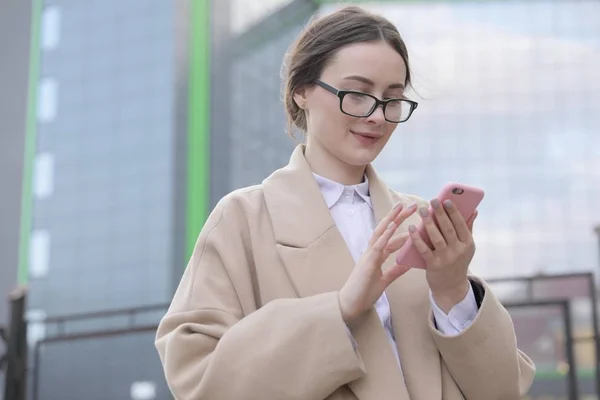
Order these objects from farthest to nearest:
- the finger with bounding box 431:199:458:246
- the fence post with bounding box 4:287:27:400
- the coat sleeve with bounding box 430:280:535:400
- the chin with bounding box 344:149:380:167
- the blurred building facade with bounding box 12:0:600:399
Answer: the blurred building facade with bounding box 12:0:600:399, the fence post with bounding box 4:287:27:400, the chin with bounding box 344:149:380:167, the coat sleeve with bounding box 430:280:535:400, the finger with bounding box 431:199:458:246

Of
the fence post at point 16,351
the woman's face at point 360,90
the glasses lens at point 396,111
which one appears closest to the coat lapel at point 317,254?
the woman's face at point 360,90

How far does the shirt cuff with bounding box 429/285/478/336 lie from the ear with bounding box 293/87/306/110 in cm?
48

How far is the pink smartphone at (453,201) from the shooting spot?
1.51 m

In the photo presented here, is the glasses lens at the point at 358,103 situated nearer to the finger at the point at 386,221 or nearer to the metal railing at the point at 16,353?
the finger at the point at 386,221

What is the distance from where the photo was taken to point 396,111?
1719 millimetres

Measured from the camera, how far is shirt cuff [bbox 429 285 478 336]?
1660 mm

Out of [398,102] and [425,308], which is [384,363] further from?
[398,102]

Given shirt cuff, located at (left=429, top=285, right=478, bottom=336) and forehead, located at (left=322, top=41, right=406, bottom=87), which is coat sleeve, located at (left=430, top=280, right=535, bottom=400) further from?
forehead, located at (left=322, top=41, right=406, bottom=87)

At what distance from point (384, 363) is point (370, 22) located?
26.5 inches

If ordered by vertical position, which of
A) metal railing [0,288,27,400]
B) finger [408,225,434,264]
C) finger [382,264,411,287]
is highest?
finger [408,225,434,264]

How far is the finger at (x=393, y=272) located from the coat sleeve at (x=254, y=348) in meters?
0.10

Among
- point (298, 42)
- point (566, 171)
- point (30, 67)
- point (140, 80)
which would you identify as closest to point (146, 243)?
point (140, 80)

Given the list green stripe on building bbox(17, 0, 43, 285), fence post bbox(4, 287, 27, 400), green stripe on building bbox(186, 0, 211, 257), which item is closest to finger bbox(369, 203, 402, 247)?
fence post bbox(4, 287, 27, 400)

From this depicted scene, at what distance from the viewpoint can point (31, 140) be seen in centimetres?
3372
